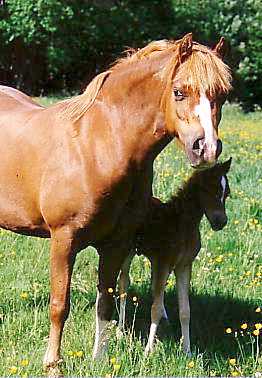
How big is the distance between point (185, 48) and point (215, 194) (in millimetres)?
1565

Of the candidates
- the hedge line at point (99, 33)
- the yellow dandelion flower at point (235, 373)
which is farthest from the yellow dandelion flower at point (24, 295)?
the hedge line at point (99, 33)

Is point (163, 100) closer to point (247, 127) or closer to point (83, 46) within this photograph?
point (247, 127)

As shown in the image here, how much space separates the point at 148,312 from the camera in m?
5.50

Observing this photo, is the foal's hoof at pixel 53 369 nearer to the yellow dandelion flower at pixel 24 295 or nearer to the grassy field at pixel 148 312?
the grassy field at pixel 148 312

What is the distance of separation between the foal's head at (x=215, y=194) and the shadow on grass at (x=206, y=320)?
2.46 feet

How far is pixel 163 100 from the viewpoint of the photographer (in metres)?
3.85

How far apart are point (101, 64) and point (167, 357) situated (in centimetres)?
1976

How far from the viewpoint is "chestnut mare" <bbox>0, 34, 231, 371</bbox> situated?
12.2 ft

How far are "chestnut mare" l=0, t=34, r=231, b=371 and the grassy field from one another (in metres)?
0.24

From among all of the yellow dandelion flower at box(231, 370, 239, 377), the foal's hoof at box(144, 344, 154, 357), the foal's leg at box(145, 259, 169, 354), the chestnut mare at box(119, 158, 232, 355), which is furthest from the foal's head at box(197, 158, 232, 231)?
the yellow dandelion flower at box(231, 370, 239, 377)

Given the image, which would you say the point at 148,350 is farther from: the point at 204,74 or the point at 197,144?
the point at 204,74

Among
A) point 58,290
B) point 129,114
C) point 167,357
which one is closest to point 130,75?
point 129,114

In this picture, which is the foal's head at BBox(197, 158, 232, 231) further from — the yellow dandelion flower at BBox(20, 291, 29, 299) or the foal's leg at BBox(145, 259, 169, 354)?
the yellow dandelion flower at BBox(20, 291, 29, 299)

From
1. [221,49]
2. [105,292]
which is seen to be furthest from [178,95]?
[105,292]
